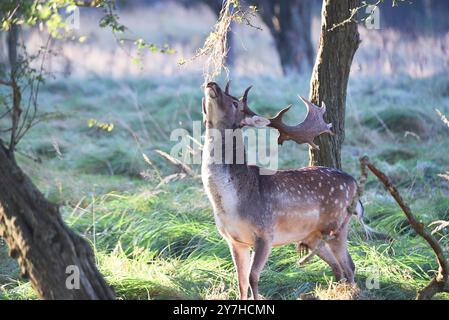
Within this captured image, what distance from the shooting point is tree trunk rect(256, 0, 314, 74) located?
20188mm

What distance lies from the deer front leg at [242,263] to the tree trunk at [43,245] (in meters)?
1.36

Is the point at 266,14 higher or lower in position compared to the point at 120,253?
higher

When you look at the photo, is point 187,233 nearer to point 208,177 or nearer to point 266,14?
point 208,177

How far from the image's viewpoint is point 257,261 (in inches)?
A: 245

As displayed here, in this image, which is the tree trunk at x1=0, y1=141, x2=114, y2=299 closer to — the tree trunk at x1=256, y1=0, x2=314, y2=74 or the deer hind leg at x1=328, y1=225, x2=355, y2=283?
the deer hind leg at x1=328, y1=225, x2=355, y2=283

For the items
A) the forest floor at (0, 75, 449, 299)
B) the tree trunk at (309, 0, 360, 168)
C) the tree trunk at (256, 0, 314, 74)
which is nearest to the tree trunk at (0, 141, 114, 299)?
the forest floor at (0, 75, 449, 299)

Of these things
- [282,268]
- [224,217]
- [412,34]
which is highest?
[412,34]

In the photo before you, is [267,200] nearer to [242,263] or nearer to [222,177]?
[222,177]

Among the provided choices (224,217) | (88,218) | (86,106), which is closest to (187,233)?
(88,218)

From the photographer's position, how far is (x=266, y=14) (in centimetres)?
2042

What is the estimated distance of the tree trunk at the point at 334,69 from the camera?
7.60 meters

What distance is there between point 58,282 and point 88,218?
3835mm

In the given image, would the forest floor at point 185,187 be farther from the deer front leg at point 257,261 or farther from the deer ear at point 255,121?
the deer ear at point 255,121
